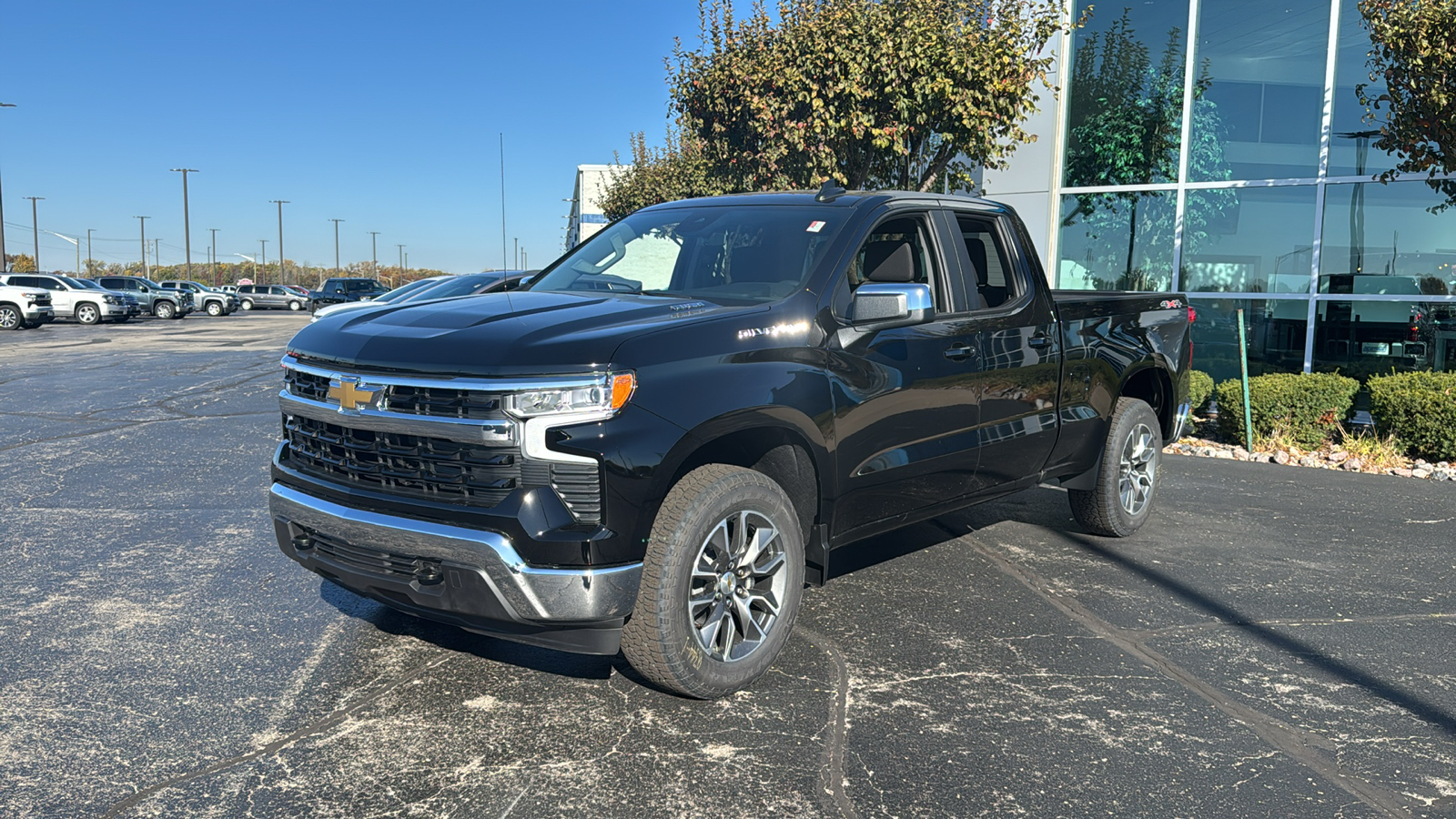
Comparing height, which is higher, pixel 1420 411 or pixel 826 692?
pixel 1420 411

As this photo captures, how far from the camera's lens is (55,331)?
32.4m

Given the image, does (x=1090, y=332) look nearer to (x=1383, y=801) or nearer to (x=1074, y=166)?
(x=1383, y=801)

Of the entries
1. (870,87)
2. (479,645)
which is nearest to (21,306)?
(870,87)

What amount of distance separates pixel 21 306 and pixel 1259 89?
3579 centimetres

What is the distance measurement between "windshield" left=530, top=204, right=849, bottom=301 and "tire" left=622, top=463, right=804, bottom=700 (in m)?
0.91

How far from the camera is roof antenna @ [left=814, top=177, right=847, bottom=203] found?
16.3 ft

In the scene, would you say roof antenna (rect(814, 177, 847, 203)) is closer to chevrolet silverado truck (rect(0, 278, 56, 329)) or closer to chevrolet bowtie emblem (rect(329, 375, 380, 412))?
chevrolet bowtie emblem (rect(329, 375, 380, 412))

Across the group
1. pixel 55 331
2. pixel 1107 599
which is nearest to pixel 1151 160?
pixel 1107 599

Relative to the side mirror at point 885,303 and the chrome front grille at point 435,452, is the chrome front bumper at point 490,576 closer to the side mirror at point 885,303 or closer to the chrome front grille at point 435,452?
the chrome front grille at point 435,452

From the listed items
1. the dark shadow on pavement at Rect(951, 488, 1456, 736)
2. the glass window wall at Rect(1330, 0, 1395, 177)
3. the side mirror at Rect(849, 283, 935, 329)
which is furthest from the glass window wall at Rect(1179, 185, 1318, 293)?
the side mirror at Rect(849, 283, 935, 329)

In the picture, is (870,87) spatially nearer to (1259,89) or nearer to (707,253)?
(1259,89)

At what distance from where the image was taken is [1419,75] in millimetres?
9633

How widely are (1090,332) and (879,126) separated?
7041mm

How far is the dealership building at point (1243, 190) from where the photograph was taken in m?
12.4
